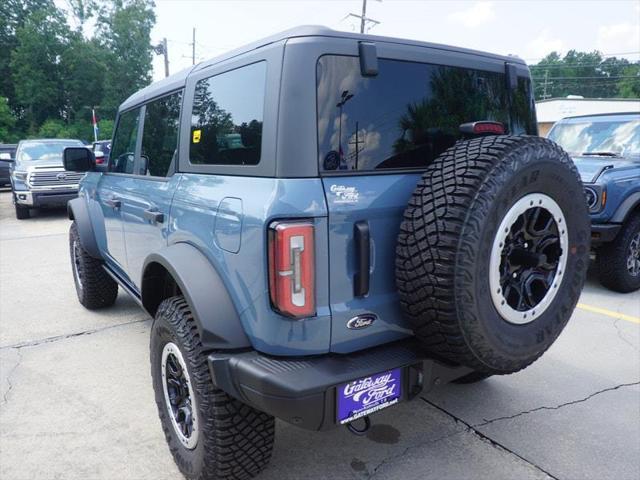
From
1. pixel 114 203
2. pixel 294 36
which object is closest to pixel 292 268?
pixel 294 36

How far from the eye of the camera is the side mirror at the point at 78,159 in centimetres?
375

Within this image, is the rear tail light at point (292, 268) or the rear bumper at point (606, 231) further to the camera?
the rear bumper at point (606, 231)

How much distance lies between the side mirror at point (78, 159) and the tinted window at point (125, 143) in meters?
0.17

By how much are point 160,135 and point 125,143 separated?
0.88 m

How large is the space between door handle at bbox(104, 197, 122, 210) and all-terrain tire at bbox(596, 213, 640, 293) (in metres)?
4.84

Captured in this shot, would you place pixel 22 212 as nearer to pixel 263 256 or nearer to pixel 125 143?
pixel 125 143

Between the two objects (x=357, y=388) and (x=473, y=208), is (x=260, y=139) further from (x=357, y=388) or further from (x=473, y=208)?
(x=357, y=388)

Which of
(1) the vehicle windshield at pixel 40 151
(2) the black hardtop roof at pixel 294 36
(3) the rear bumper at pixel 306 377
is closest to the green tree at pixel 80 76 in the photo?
(1) the vehicle windshield at pixel 40 151

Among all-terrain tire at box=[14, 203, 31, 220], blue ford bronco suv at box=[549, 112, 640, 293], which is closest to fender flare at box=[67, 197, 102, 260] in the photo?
blue ford bronco suv at box=[549, 112, 640, 293]

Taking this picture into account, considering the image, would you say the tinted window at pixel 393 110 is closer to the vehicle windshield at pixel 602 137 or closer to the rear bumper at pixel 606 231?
the rear bumper at pixel 606 231

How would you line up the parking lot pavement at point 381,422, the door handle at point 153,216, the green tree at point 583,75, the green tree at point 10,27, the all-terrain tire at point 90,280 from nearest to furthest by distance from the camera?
the parking lot pavement at point 381,422 → the door handle at point 153,216 → the all-terrain tire at point 90,280 → the green tree at point 10,27 → the green tree at point 583,75

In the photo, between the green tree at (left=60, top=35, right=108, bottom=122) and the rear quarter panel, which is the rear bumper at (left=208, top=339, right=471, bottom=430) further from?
the green tree at (left=60, top=35, right=108, bottom=122)

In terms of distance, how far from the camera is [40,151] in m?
11.5

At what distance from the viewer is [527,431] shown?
2.68 meters
